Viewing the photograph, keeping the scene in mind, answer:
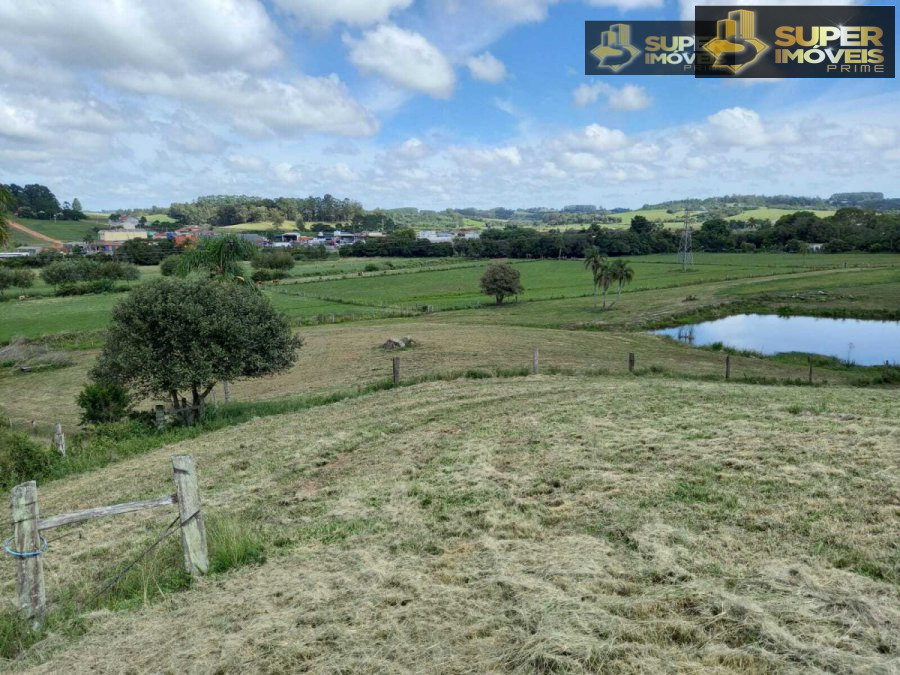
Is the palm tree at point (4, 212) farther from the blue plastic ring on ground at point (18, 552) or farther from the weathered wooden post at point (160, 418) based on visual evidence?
the blue plastic ring on ground at point (18, 552)

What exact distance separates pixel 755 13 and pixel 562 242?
3377 inches

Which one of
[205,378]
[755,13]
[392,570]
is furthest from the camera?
[755,13]

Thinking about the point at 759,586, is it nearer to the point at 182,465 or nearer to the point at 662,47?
the point at 182,465

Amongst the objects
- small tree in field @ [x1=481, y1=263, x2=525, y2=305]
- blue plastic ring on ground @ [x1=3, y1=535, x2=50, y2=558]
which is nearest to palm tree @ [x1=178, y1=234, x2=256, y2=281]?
blue plastic ring on ground @ [x1=3, y1=535, x2=50, y2=558]

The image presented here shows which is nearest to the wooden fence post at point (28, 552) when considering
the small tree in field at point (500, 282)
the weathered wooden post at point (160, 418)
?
the weathered wooden post at point (160, 418)

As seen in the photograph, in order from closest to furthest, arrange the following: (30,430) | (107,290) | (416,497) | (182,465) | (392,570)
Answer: (392,570), (182,465), (416,497), (30,430), (107,290)

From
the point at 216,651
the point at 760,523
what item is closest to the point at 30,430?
the point at 216,651

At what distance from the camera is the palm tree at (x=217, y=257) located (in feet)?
86.6

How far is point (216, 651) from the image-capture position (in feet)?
15.3

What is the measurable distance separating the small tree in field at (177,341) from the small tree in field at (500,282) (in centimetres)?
4438

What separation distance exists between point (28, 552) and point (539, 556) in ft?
16.7

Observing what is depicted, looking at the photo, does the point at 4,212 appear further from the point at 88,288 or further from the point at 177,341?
the point at 88,288

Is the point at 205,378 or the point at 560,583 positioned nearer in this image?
the point at 560,583

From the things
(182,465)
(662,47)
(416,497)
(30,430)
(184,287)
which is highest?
(662,47)
